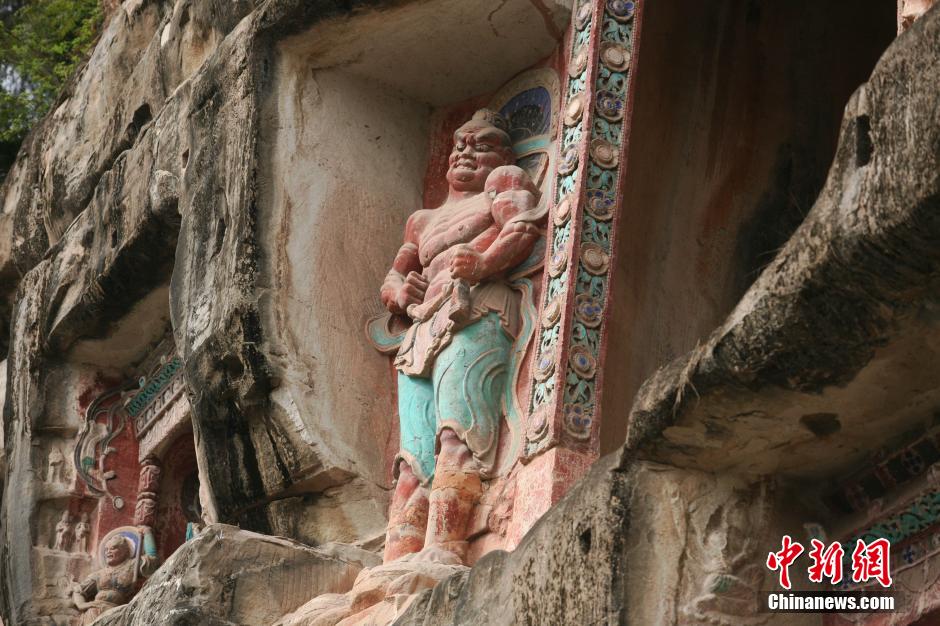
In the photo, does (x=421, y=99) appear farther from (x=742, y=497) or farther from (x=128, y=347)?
(x=742, y=497)

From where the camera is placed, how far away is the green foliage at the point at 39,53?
14.0m

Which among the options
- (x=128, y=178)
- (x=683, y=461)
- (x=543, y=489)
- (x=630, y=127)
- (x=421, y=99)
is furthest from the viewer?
(x=128, y=178)

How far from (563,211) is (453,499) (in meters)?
1.15

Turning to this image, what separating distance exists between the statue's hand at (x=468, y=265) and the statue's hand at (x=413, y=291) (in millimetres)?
426

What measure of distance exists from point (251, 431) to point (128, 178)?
2301 mm

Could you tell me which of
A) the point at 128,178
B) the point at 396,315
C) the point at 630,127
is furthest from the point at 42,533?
the point at 630,127

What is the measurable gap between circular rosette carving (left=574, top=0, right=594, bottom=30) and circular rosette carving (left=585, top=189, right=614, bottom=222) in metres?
0.77

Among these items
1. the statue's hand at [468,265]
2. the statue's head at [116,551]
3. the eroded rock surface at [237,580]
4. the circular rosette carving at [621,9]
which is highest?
the circular rosette carving at [621,9]

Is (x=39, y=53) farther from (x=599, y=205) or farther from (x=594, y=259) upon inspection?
(x=594, y=259)

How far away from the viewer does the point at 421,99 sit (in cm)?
943

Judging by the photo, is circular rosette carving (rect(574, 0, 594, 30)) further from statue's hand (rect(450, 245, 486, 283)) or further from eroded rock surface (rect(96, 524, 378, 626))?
eroded rock surface (rect(96, 524, 378, 626))

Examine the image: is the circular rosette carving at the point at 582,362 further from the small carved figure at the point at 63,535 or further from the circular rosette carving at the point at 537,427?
the small carved figure at the point at 63,535

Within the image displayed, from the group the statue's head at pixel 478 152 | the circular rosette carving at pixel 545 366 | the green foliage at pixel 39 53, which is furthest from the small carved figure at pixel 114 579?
the green foliage at pixel 39 53

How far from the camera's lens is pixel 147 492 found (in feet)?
34.6
